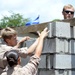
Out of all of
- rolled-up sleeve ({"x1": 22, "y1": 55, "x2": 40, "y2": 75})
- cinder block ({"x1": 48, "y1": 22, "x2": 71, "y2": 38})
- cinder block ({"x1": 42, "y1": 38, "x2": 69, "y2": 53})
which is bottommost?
rolled-up sleeve ({"x1": 22, "y1": 55, "x2": 40, "y2": 75})

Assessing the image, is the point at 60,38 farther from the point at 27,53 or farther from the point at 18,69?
the point at 18,69

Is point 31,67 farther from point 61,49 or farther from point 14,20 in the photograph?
point 14,20

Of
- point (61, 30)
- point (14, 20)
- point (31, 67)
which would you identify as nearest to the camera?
point (31, 67)

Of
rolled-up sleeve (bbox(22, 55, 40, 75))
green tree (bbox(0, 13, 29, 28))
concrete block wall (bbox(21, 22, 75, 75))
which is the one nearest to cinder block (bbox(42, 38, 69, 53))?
concrete block wall (bbox(21, 22, 75, 75))

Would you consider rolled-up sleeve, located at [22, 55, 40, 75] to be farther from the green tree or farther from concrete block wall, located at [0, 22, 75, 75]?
the green tree

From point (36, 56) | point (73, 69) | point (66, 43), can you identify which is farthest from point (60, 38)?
point (36, 56)

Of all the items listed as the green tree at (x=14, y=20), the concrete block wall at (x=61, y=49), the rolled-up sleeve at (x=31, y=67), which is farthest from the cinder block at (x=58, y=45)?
the green tree at (x=14, y=20)

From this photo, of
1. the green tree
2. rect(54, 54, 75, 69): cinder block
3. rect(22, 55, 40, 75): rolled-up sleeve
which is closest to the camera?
rect(22, 55, 40, 75): rolled-up sleeve

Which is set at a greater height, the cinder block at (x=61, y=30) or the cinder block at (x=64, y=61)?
the cinder block at (x=61, y=30)

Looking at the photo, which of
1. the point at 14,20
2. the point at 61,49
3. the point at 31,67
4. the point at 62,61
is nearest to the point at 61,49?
the point at 61,49

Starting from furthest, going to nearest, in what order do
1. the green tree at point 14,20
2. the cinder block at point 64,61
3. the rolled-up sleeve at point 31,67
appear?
1. the green tree at point 14,20
2. the cinder block at point 64,61
3. the rolled-up sleeve at point 31,67

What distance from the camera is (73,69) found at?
487 centimetres

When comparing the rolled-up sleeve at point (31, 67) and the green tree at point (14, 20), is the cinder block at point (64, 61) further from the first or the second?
the green tree at point (14, 20)

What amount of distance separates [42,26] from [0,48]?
653 mm
